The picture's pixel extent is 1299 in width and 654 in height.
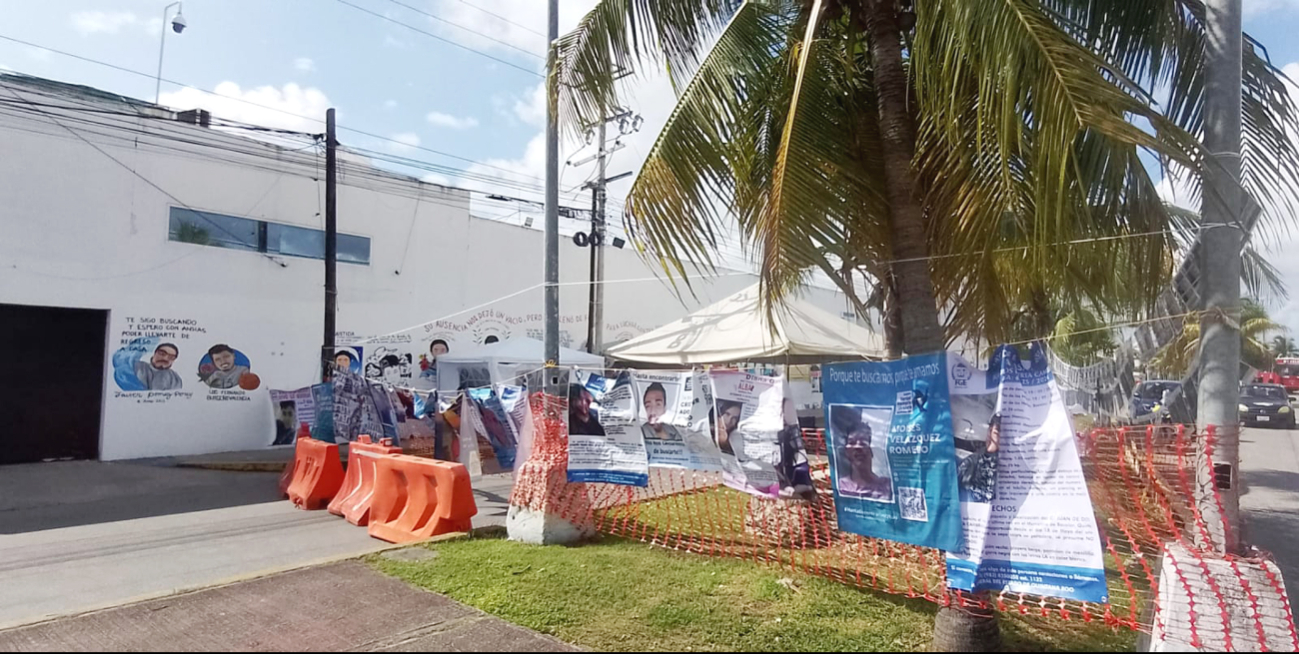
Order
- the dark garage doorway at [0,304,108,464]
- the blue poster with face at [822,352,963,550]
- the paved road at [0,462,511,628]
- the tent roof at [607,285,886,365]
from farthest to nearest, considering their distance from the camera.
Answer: the dark garage doorway at [0,304,108,464], the tent roof at [607,285,886,365], the paved road at [0,462,511,628], the blue poster with face at [822,352,963,550]

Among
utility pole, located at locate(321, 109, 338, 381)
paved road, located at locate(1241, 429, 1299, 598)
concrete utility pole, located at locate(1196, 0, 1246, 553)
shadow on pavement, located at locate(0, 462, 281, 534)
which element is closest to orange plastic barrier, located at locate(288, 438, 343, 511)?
shadow on pavement, located at locate(0, 462, 281, 534)

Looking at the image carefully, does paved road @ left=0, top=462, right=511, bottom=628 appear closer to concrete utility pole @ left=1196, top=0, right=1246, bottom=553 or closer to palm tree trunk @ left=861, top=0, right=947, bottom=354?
palm tree trunk @ left=861, top=0, right=947, bottom=354

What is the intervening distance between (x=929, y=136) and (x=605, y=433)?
3675 millimetres

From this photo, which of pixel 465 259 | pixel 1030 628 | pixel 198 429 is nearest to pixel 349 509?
pixel 1030 628

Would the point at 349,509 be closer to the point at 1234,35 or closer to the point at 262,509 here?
the point at 262,509

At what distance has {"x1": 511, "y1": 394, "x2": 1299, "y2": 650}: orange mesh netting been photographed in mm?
3740

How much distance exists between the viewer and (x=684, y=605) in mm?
5492

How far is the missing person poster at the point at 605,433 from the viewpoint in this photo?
7.09 meters

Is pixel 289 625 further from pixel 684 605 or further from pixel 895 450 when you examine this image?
pixel 895 450

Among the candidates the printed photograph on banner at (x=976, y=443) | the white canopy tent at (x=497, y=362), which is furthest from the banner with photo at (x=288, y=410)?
the printed photograph on banner at (x=976, y=443)

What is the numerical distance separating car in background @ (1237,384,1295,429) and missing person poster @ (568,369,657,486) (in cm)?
2832

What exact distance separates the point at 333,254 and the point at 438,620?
1166 cm

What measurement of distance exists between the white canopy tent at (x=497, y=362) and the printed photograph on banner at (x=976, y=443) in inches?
463

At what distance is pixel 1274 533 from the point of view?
9227 mm
